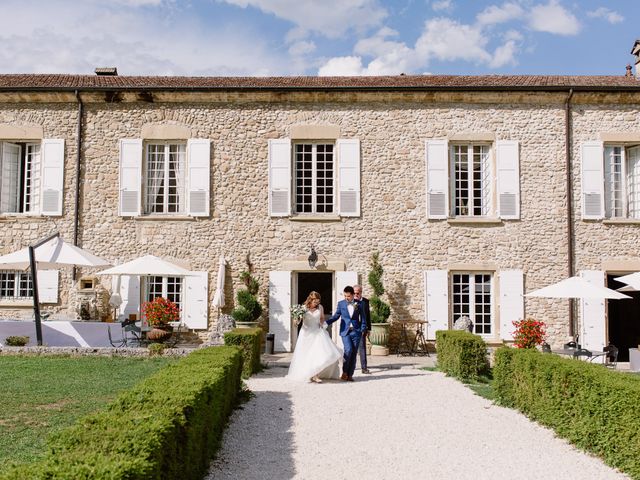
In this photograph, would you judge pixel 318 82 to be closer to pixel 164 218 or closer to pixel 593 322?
pixel 164 218

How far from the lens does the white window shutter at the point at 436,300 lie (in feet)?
44.8

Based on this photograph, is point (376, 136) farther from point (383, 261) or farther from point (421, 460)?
point (421, 460)

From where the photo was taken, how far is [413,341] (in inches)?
538

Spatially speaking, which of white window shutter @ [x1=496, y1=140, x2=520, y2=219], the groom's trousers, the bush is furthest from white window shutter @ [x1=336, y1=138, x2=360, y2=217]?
the bush

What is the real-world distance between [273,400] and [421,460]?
2.93 metres

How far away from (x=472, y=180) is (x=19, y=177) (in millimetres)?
10241

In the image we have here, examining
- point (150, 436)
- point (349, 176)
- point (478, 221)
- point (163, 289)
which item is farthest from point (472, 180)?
point (150, 436)

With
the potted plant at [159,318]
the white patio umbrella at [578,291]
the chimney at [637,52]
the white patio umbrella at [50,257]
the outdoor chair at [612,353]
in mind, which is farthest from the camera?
the chimney at [637,52]

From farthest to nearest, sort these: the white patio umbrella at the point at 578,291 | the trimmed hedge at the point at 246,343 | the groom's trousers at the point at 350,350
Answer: the white patio umbrella at the point at 578,291
the groom's trousers at the point at 350,350
the trimmed hedge at the point at 246,343

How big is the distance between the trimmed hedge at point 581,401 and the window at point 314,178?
7.16 meters

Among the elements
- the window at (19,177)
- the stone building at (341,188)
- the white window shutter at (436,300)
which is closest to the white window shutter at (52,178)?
the stone building at (341,188)

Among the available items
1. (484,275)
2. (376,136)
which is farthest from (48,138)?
(484,275)

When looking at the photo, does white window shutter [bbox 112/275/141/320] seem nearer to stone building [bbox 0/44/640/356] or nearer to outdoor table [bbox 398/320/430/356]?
stone building [bbox 0/44/640/356]

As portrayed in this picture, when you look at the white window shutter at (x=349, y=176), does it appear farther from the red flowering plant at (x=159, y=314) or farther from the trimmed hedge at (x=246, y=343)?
the trimmed hedge at (x=246, y=343)
